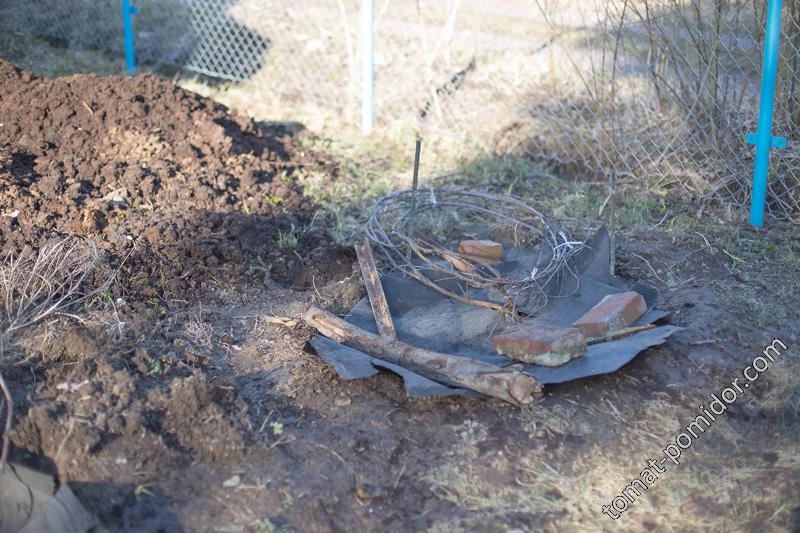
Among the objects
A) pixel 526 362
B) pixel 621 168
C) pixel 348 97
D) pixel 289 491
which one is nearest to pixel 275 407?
pixel 289 491

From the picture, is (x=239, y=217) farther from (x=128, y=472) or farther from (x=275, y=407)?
(x=128, y=472)

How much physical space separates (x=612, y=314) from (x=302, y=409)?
1.33m

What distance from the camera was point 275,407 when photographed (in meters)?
2.84

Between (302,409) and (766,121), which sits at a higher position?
(766,121)

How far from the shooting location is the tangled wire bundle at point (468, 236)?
3.51 metres

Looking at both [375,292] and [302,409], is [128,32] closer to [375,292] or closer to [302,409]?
[375,292]

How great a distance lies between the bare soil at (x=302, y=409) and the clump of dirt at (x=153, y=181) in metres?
0.02

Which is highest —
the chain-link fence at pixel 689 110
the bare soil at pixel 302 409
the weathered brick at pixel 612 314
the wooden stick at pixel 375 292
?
the chain-link fence at pixel 689 110

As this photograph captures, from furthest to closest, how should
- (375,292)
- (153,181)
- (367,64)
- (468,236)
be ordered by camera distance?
(367,64) → (153,181) → (468,236) → (375,292)

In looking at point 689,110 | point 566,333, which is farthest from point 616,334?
point 689,110

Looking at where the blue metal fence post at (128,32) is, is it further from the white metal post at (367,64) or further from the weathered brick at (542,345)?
the weathered brick at (542,345)

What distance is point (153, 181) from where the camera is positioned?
446cm

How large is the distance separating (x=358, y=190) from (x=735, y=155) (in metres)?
2.29

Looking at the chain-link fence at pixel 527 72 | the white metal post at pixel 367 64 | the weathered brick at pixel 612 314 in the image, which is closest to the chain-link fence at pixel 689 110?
the chain-link fence at pixel 527 72
